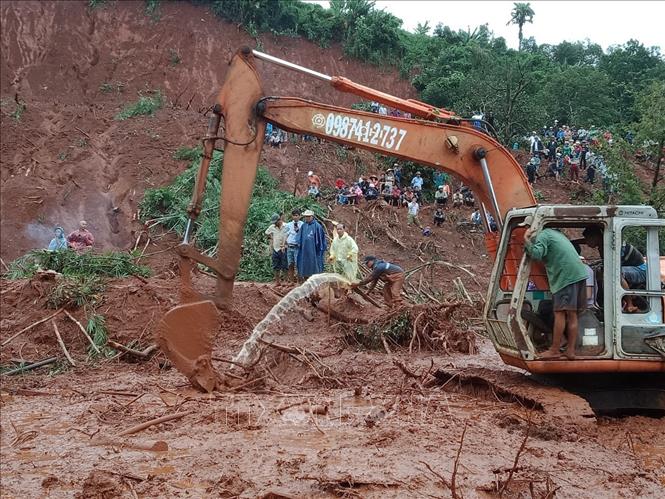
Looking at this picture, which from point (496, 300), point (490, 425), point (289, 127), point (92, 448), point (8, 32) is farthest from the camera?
point (8, 32)

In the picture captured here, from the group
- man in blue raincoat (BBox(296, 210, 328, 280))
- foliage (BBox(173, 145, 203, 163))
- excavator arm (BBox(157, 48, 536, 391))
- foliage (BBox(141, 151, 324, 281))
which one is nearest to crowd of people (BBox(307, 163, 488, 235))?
foliage (BBox(141, 151, 324, 281))

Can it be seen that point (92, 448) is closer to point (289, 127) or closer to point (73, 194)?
point (289, 127)

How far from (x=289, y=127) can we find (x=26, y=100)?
2248 centimetres

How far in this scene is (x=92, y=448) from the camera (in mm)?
5441

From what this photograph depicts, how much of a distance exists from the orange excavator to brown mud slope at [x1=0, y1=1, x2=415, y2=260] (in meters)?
14.2

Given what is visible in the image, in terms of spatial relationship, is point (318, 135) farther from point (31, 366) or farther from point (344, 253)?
point (31, 366)

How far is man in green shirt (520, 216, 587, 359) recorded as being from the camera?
609 cm

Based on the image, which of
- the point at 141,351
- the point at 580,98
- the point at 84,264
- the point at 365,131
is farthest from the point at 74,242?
the point at 580,98

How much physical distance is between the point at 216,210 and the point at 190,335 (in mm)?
12823

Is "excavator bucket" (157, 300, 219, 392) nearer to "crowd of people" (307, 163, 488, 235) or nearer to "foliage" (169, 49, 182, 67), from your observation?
"crowd of people" (307, 163, 488, 235)

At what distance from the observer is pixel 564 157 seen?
26.3 m

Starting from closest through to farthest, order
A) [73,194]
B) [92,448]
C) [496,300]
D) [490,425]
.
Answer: [92,448], [490,425], [496,300], [73,194]

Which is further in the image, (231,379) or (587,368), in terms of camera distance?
(231,379)

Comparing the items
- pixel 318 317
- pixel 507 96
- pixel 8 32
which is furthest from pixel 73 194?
pixel 507 96
